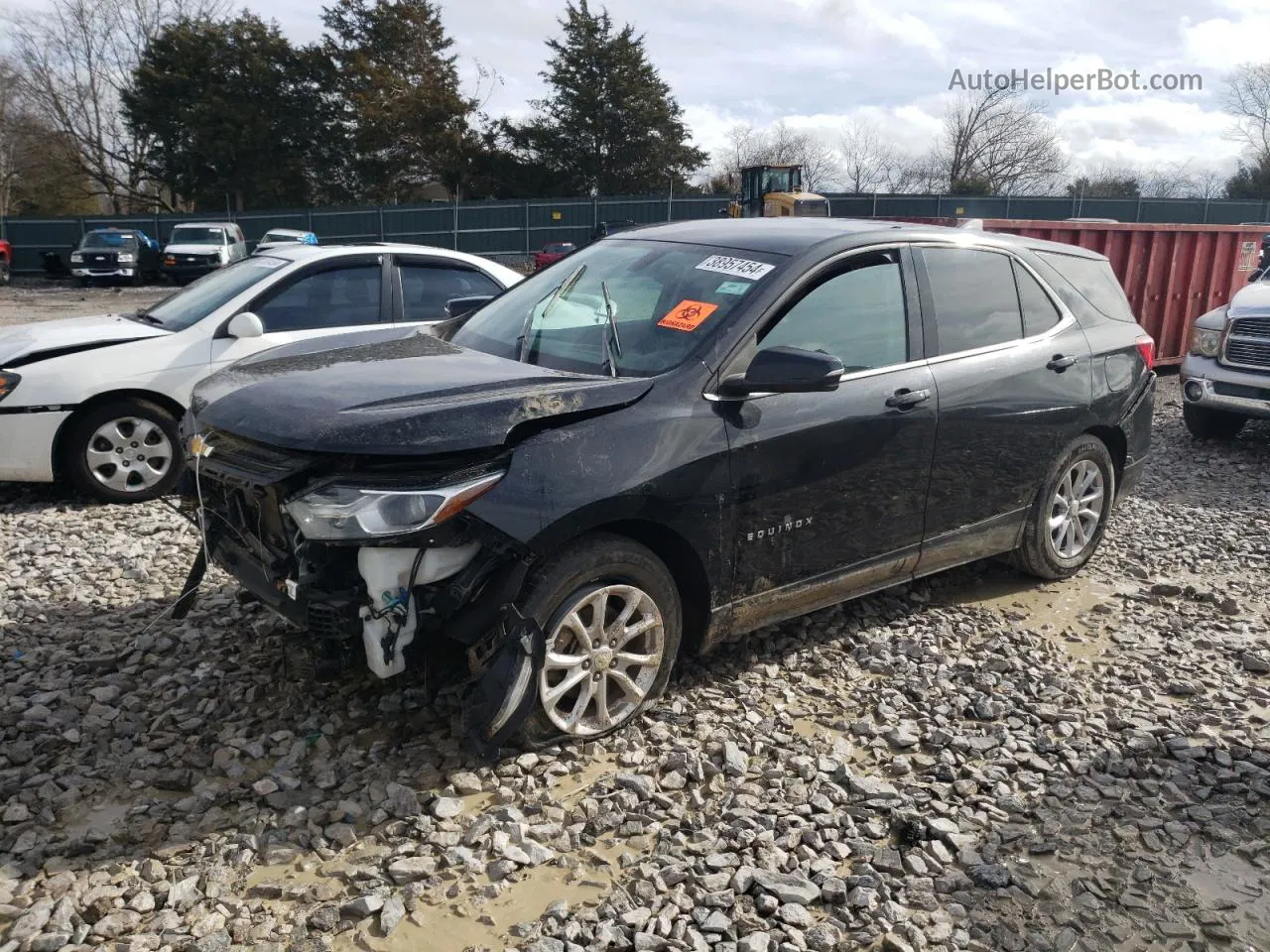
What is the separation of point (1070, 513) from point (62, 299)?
2713cm

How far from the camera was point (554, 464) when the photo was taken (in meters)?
3.33

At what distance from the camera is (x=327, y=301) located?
6910 mm

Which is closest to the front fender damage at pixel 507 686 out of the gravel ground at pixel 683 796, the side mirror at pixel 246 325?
the gravel ground at pixel 683 796

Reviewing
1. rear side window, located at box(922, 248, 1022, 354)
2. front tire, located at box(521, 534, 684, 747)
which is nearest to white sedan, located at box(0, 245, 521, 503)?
rear side window, located at box(922, 248, 1022, 354)

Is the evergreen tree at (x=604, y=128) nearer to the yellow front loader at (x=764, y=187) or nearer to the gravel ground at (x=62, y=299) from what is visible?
the yellow front loader at (x=764, y=187)

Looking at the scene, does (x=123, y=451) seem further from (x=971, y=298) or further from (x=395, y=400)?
(x=971, y=298)

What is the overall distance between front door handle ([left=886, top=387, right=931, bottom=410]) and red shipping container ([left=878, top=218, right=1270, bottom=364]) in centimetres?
836

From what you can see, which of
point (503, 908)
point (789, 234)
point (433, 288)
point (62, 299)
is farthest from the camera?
point (62, 299)

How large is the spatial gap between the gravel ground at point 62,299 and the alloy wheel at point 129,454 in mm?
16067

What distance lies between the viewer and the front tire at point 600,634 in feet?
11.1

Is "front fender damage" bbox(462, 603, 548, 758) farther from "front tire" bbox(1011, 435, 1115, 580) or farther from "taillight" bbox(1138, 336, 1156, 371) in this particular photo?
"taillight" bbox(1138, 336, 1156, 371)

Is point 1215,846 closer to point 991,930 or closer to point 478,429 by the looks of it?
point 991,930

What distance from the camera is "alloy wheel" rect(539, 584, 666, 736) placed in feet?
11.4

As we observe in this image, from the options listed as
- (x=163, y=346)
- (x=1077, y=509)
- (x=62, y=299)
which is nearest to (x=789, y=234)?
(x=1077, y=509)
